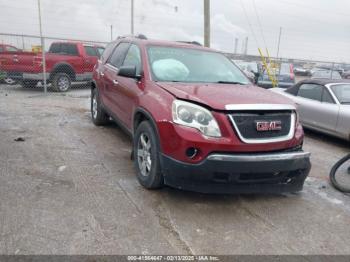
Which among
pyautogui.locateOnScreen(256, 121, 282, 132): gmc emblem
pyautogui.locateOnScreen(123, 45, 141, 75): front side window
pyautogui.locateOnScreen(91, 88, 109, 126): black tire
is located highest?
pyautogui.locateOnScreen(123, 45, 141, 75): front side window

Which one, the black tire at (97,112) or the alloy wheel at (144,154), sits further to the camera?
the black tire at (97,112)

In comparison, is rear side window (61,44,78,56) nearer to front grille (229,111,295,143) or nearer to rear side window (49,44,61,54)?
rear side window (49,44,61,54)

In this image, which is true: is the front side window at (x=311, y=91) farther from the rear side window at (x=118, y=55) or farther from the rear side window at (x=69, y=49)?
the rear side window at (x=69, y=49)

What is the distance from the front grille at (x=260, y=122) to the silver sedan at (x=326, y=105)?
356cm

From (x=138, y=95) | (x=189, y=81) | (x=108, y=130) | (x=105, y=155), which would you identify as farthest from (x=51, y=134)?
(x=189, y=81)

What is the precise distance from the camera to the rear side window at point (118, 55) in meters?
5.86

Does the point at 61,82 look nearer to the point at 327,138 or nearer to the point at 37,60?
the point at 37,60

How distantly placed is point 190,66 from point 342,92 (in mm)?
4086

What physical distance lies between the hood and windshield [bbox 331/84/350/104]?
3.58 metres

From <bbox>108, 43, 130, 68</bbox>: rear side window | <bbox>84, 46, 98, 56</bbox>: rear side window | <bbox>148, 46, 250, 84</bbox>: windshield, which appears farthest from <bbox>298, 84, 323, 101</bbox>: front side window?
<bbox>84, 46, 98, 56</bbox>: rear side window

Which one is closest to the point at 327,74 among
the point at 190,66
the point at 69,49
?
the point at 69,49

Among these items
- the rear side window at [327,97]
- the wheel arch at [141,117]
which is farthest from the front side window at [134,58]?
the rear side window at [327,97]

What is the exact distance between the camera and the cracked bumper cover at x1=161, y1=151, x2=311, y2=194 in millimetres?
3500

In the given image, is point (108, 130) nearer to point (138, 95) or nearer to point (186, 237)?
point (138, 95)
